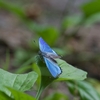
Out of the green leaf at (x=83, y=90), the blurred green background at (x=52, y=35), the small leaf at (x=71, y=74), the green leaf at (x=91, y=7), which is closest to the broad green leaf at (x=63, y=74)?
the small leaf at (x=71, y=74)

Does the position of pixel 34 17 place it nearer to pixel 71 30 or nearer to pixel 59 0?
pixel 71 30

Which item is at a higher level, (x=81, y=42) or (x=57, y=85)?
(x=57, y=85)

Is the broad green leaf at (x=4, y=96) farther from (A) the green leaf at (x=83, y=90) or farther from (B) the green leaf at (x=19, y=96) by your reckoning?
(A) the green leaf at (x=83, y=90)

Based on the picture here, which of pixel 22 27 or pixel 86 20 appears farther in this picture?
pixel 22 27

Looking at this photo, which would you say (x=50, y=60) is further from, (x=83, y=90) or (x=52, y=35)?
(x=52, y=35)

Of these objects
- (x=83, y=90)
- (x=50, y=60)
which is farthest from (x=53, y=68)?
(x=83, y=90)

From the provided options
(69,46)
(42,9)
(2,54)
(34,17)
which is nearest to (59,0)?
(42,9)
